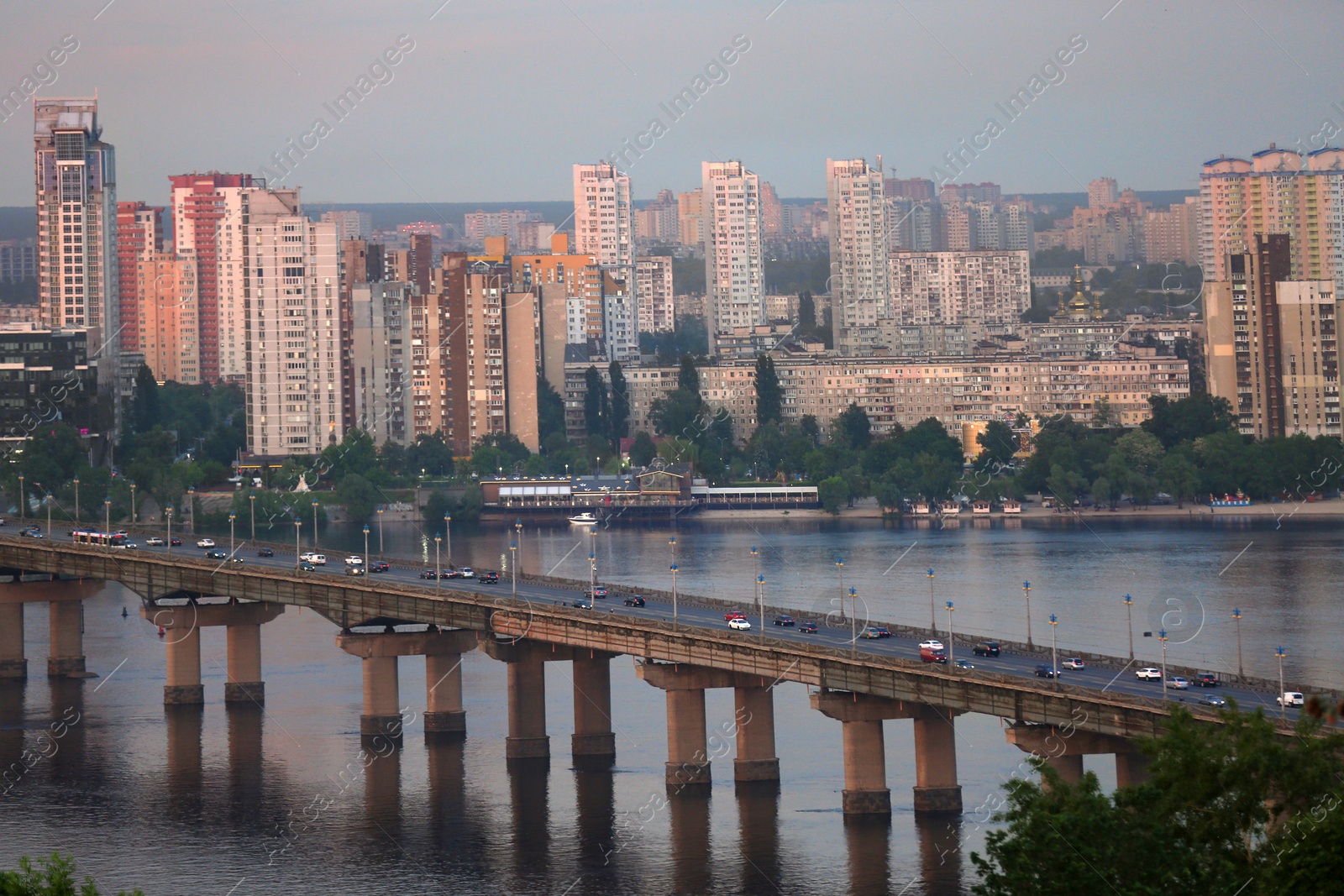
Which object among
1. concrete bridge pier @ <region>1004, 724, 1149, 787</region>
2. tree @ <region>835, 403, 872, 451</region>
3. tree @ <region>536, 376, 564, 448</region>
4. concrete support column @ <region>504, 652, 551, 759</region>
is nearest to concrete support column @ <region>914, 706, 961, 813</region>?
concrete bridge pier @ <region>1004, 724, 1149, 787</region>

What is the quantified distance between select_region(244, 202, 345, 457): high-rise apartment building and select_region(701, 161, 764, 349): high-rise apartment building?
61.5 meters

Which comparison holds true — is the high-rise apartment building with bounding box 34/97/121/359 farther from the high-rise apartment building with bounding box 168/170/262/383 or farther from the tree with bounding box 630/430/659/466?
the tree with bounding box 630/430/659/466

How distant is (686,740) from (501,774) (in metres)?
4.11

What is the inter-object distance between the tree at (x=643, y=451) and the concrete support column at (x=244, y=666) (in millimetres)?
70210

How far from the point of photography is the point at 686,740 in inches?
1735

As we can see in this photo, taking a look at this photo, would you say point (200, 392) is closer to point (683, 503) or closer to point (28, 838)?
point (683, 503)

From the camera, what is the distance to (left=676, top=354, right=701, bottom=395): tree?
139 m

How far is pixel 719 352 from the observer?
160 meters

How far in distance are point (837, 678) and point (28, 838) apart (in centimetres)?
1404

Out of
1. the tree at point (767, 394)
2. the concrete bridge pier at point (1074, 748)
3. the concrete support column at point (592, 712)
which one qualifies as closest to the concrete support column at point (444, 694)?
the concrete support column at point (592, 712)

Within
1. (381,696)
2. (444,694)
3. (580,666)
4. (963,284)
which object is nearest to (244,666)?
(381,696)

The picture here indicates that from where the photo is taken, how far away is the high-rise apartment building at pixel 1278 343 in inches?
4850

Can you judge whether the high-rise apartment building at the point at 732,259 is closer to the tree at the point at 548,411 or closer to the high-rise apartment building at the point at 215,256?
the high-rise apartment building at the point at 215,256

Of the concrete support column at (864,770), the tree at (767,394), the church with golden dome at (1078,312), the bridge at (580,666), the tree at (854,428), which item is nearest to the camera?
the bridge at (580,666)
